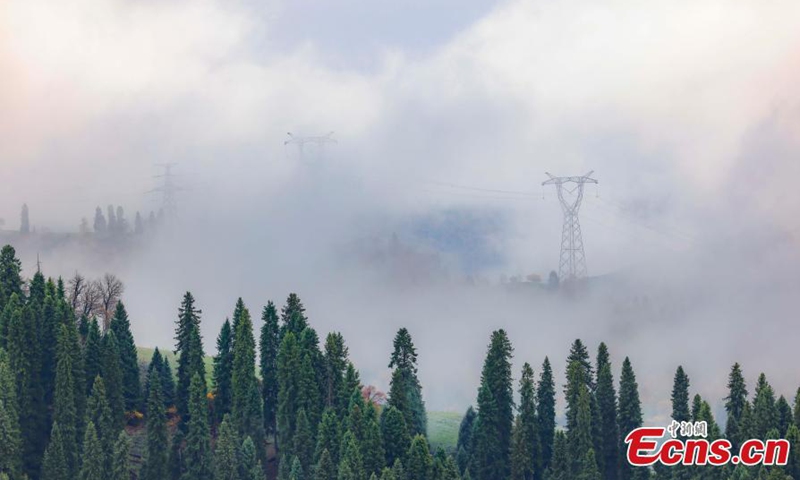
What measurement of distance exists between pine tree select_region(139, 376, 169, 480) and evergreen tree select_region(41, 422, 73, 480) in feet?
40.5

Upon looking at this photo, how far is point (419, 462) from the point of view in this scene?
19412 centimetres

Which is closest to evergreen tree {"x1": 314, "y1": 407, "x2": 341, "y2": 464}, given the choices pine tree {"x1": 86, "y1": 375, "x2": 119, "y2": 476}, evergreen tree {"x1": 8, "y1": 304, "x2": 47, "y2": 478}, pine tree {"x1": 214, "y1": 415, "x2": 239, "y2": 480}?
pine tree {"x1": 214, "y1": 415, "x2": 239, "y2": 480}

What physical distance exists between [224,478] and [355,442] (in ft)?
63.1

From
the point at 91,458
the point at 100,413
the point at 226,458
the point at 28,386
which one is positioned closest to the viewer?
the point at 91,458

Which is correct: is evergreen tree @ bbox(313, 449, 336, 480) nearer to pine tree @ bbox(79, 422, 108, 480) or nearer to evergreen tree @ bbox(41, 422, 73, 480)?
pine tree @ bbox(79, 422, 108, 480)

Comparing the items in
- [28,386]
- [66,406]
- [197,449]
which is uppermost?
[28,386]

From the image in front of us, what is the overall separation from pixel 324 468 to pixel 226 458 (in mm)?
14075

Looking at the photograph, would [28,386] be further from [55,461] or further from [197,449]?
[197,449]

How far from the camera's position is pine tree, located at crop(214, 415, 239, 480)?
193 metres

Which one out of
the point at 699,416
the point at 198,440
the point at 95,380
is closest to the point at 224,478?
the point at 198,440

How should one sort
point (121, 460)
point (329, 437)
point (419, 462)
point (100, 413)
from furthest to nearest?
point (329, 437)
point (100, 413)
point (419, 462)
point (121, 460)

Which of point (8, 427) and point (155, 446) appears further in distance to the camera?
point (155, 446)

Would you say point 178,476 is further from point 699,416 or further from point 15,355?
point 699,416

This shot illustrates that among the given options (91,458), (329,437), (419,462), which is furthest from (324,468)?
(91,458)
